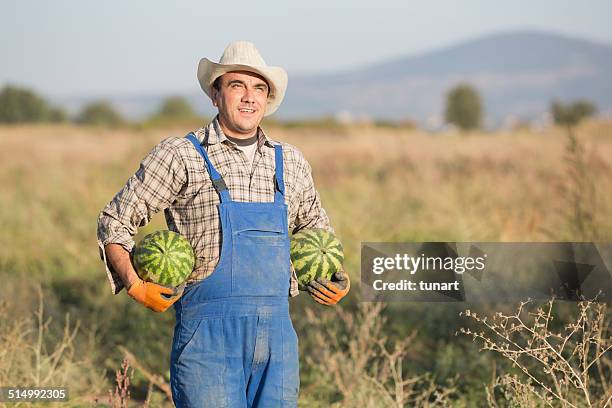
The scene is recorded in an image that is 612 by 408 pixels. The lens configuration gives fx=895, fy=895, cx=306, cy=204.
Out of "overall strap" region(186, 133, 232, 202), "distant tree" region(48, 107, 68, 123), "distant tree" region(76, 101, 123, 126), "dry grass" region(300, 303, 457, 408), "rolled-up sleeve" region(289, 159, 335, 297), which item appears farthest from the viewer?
"distant tree" region(76, 101, 123, 126)

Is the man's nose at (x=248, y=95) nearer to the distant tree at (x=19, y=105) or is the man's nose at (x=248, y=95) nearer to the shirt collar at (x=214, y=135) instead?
the shirt collar at (x=214, y=135)

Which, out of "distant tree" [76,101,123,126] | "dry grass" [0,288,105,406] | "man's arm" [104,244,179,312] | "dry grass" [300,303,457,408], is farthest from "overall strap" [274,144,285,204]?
"distant tree" [76,101,123,126]

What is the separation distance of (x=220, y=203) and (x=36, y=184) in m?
12.6

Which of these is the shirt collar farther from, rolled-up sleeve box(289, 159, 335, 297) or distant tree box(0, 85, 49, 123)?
distant tree box(0, 85, 49, 123)

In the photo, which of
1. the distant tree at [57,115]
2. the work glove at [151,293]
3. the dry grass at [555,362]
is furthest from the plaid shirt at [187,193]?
the distant tree at [57,115]

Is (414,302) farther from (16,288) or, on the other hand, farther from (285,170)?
(285,170)

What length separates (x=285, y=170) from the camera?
3.91 meters

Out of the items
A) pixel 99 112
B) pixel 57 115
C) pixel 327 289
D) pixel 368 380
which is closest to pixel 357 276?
pixel 368 380

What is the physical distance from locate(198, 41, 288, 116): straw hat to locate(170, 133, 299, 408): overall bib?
0.43 m

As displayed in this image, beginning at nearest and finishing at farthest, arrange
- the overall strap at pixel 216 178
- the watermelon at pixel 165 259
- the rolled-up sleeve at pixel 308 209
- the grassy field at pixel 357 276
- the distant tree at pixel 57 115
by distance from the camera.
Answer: the watermelon at pixel 165 259 → the overall strap at pixel 216 178 → the rolled-up sleeve at pixel 308 209 → the grassy field at pixel 357 276 → the distant tree at pixel 57 115

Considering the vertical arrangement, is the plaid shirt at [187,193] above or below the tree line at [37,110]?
below

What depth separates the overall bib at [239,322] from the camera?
3.55 meters

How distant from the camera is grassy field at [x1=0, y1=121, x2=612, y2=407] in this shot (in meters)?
5.76

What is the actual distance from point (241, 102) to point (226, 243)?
0.67 meters
